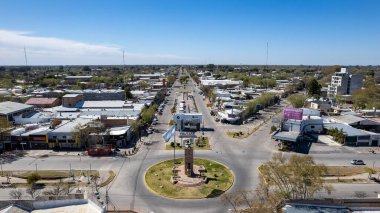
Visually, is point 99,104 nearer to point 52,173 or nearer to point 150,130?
point 150,130

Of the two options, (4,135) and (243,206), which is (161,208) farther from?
(4,135)

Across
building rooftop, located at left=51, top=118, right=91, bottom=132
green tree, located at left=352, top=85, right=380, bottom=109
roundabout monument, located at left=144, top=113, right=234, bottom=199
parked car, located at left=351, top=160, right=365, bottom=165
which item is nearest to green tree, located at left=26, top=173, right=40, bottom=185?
roundabout monument, located at left=144, top=113, right=234, bottom=199

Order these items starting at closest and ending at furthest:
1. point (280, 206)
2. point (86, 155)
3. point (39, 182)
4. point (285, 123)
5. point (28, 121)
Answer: point (280, 206) → point (39, 182) → point (86, 155) → point (285, 123) → point (28, 121)

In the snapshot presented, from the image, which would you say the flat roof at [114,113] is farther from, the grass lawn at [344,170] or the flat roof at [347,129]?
the flat roof at [347,129]

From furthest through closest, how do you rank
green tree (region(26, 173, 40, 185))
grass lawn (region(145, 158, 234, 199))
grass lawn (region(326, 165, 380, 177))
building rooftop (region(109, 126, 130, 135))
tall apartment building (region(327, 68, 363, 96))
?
1. tall apartment building (region(327, 68, 363, 96))
2. building rooftop (region(109, 126, 130, 135))
3. grass lawn (region(326, 165, 380, 177))
4. green tree (region(26, 173, 40, 185))
5. grass lawn (region(145, 158, 234, 199))

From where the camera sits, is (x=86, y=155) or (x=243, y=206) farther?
(x=86, y=155)

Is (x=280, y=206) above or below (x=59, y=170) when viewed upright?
above

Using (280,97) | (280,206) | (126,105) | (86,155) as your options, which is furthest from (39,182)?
(280,97)

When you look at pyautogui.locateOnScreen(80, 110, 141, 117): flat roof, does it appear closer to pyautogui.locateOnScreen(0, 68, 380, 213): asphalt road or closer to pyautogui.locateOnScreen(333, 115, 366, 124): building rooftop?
pyautogui.locateOnScreen(0, 68, 380, 213): asphalt road
